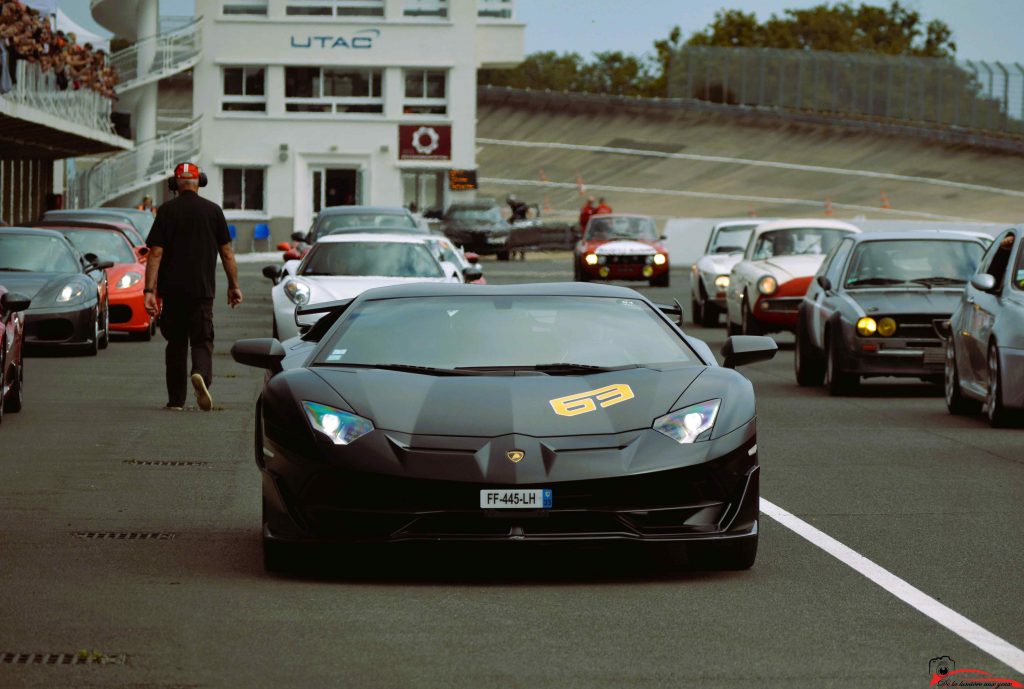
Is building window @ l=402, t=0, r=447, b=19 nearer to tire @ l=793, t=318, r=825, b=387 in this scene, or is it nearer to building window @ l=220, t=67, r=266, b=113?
building window @ l=220, t=67, r=266, b=113

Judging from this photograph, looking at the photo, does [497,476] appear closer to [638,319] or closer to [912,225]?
[638,319]

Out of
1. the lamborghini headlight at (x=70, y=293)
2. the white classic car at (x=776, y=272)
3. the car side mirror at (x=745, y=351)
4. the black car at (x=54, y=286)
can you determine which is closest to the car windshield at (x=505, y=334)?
the car side mirror at (x=745, y=351)

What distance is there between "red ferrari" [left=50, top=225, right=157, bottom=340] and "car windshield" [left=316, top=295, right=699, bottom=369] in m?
15.7

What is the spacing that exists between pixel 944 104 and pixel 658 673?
309 feet

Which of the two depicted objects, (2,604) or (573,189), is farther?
(573,189)

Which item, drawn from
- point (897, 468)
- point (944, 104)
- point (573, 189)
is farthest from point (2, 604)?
point (944, 104)

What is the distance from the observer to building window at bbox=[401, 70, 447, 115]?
244ft

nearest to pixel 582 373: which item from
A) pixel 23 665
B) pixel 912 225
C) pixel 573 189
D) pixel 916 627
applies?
pixel 916 627

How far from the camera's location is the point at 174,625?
23.2 feet

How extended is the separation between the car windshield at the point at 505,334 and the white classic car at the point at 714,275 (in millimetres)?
18882

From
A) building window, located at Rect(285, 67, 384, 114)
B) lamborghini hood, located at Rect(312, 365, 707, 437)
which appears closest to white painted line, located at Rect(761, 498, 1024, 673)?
lamborghini hood, located at Rect(312, 365, 707, 437)

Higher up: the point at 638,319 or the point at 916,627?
the point at 638,319

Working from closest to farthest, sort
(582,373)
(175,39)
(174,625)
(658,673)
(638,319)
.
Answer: (658,673) < (174,625) < (582,373) < (638,319) < (175,39)

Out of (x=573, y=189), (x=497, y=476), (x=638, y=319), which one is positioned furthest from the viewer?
(x=573, y=189)
